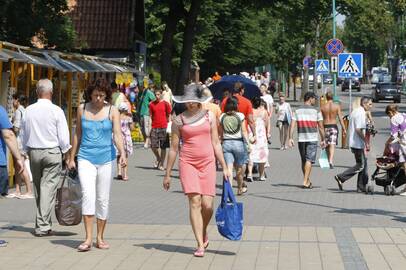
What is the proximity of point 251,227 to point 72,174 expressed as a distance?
7.65ft

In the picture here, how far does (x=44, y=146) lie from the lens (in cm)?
1058

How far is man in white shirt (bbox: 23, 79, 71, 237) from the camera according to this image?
10578 mm

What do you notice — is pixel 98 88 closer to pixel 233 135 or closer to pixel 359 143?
pixel 233 135

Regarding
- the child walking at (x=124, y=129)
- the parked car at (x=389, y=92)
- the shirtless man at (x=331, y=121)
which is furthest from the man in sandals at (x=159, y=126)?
the parked car at (x=389, y=92)

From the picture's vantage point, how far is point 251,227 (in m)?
11.3

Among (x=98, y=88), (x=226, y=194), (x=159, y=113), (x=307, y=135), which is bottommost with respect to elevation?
(x=226, y=194)

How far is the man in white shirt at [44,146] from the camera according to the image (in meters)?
10.6

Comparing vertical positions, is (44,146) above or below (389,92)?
below

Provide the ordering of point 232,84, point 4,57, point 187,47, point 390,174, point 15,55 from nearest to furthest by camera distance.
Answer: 1. point 4,57
2. point 390,174
3. point 15,55
4. point 232,84
5. point 187,47

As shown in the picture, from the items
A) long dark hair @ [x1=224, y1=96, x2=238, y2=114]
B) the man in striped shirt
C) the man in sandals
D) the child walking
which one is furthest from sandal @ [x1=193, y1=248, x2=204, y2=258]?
the man in sandals

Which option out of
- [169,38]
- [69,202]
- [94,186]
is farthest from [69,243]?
[169,38]

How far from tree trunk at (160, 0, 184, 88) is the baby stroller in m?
21.1

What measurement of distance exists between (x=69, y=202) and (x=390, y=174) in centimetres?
656

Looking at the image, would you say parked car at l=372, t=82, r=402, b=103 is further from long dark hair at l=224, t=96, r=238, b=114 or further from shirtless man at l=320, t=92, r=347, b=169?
long dark hair at l=224, t=96, r=238, b=114
